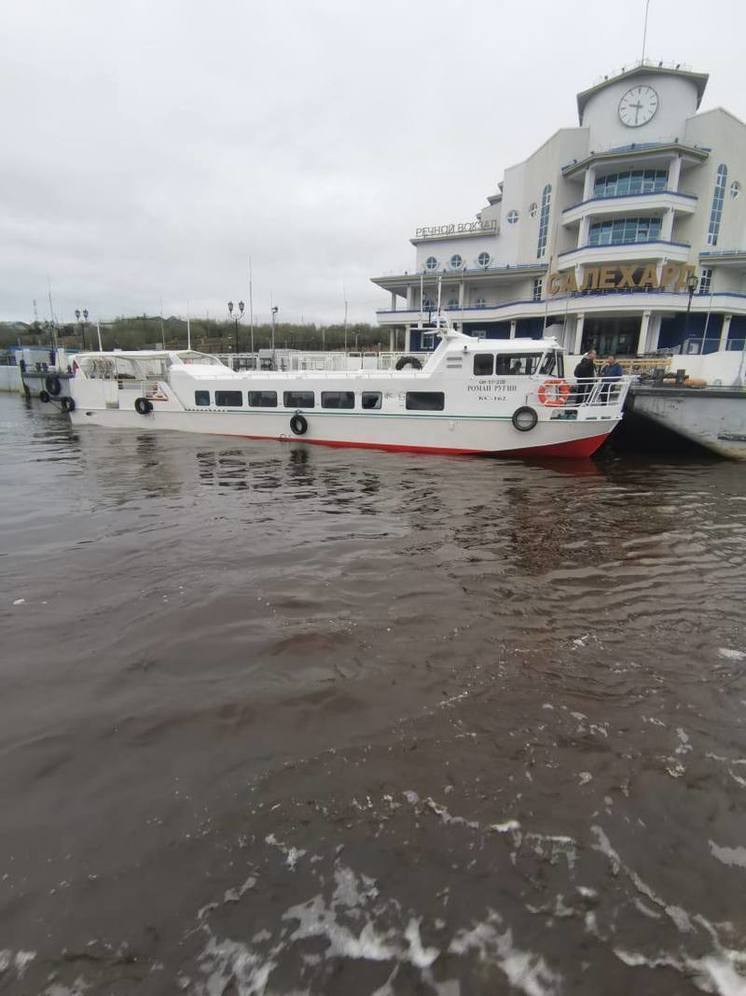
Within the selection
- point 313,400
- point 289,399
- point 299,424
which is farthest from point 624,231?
point 299,424

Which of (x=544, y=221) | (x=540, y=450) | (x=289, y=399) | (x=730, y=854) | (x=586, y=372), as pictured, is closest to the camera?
(x=730, y=854)

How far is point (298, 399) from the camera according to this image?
17156mm

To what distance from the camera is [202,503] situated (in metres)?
9.78

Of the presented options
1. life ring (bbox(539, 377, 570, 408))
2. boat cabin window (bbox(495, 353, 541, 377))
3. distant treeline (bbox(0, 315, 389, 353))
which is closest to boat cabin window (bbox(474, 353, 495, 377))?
boat cabin window (bbox(495, 353, 541, 377))

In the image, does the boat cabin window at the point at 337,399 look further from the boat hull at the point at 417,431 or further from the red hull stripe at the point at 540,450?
the red hull stripe at the point at 540,450

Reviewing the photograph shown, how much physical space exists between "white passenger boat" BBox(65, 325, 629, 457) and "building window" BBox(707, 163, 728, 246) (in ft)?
98.7

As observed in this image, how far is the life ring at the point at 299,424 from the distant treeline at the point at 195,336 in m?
53.2

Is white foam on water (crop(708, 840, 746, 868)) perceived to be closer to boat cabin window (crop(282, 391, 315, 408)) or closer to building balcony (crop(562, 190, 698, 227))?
boat cabin window (crop(282, 391, 315, 408))

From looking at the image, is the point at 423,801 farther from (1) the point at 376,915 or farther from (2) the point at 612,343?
(2) the point at 612,343

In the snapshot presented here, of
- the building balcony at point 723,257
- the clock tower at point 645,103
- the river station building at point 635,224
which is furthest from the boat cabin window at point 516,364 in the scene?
the clock tower at point 645,103

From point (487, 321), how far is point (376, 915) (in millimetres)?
42667

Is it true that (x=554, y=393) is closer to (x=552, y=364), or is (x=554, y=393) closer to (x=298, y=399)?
(x=552, y=364)

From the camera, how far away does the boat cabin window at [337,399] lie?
16.3 meters

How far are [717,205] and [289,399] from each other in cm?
3696
